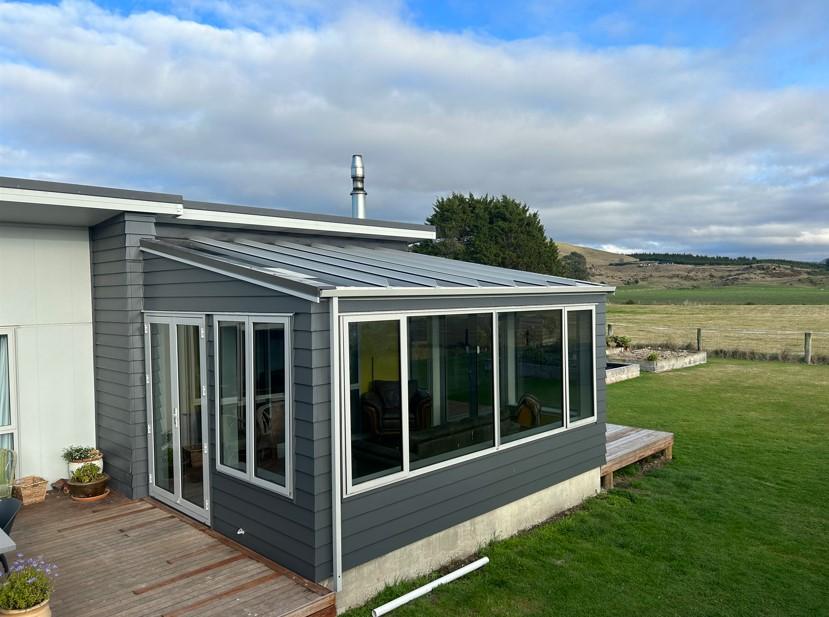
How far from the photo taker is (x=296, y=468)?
3.86m

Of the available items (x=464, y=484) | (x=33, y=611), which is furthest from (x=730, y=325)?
(x=33, y=611)

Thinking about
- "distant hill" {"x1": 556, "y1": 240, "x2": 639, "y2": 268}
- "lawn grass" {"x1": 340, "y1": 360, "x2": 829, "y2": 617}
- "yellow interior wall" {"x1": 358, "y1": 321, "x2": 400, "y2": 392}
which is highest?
"distant hill" {"x1": 556, "y1": 240, "x2": 639, "y2": 268}

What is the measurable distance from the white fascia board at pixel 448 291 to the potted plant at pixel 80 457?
3.84m

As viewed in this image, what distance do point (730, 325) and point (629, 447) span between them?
21.8 m

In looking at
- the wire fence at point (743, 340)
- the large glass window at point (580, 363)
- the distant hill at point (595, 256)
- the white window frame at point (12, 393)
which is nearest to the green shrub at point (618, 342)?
the wire fence at point (743, 340)

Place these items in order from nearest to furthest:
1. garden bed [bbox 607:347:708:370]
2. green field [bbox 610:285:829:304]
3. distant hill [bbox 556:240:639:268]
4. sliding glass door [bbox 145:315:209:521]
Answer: sliding glass door [bbox 145:315:209:521] → garden bed [bbox 607:347:708:370] → green field [bbox 610:285:829:304] → distant hill [bbox 556:240:639:268]

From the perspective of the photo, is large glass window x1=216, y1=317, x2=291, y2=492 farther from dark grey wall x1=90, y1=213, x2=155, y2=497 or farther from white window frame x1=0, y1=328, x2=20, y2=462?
white window frame x1=0, y1=328, x2=20, y2=462

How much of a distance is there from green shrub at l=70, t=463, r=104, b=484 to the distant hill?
214 feet

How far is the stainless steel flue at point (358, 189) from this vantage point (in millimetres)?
8906

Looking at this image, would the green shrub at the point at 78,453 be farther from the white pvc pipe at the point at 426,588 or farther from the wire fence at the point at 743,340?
the wire fence at the point at 743,340

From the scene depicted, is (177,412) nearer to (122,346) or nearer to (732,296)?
(122,346)

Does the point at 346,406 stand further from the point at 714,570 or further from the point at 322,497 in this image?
the point at 714,570

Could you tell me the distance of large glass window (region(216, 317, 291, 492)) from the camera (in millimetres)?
3965

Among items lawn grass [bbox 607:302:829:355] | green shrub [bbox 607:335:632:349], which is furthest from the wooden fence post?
green shrub [bbox 607:335:632:349]
